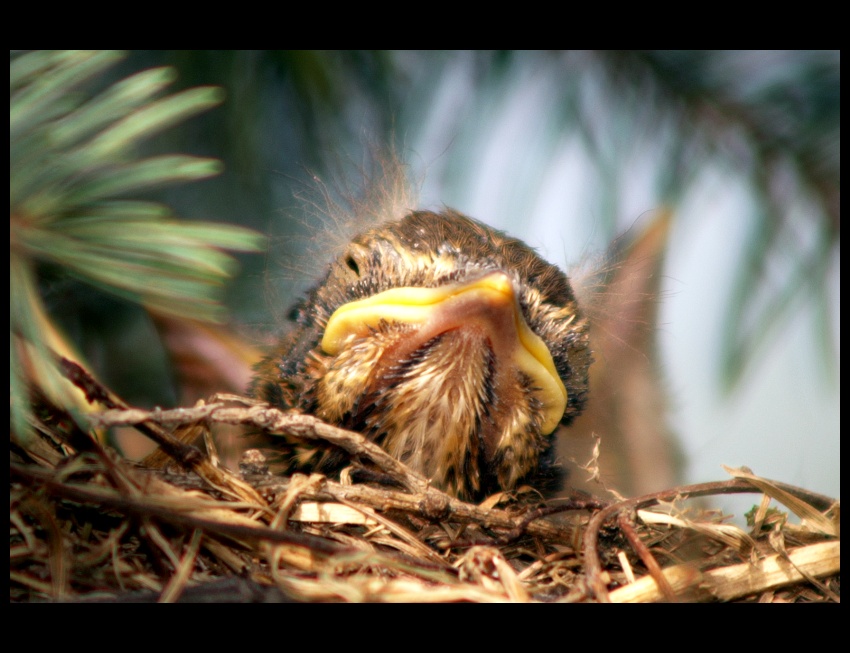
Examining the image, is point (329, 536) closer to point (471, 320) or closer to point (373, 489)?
point (373, 489)

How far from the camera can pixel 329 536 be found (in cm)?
68

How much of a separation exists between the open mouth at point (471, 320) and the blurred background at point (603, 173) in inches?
8.4

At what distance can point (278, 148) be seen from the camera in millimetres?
985

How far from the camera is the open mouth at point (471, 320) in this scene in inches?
31.5

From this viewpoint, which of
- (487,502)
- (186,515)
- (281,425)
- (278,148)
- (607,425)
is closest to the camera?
(186,515)

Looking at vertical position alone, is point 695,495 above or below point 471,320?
below

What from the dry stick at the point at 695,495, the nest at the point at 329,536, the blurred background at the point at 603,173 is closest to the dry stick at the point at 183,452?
the nest at the point at 329,536

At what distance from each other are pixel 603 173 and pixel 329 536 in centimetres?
67

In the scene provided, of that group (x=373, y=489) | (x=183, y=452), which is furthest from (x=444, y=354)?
(x=183, y=452)

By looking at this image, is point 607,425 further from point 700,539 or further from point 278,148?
point 278,148

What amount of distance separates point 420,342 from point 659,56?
0.52 m

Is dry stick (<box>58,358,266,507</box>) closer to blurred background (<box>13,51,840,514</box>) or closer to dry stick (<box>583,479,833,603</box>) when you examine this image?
blurred background (<box>13,51,840,514</box>)

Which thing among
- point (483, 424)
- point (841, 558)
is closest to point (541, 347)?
point (483, 424)

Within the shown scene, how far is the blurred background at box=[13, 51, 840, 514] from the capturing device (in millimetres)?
887
